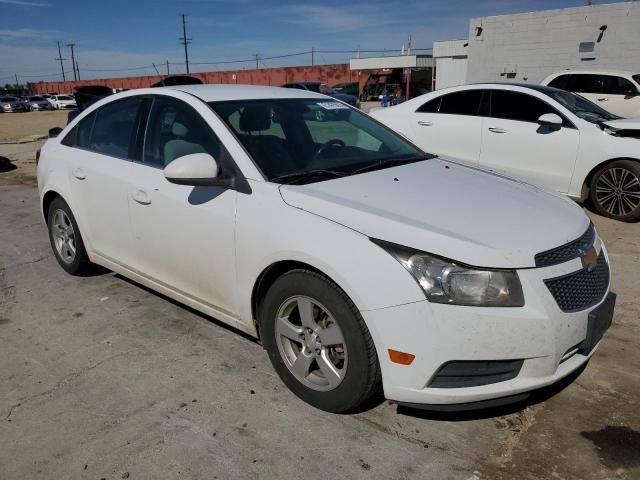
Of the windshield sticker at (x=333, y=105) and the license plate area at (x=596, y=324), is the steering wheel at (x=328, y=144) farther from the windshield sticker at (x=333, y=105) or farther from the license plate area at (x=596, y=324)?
the license plate area at (x=596, y=324)

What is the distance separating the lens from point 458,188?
296 cm

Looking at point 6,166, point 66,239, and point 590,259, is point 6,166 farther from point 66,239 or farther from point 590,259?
point 590,259

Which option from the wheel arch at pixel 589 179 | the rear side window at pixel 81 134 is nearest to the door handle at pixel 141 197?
A: the rear side window at pixel 81 134

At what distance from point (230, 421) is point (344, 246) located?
108 cm

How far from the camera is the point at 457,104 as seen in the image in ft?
24.3

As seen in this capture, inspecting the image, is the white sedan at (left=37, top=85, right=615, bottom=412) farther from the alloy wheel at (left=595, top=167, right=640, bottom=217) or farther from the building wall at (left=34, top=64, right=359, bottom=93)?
the building wall at (left=34, top=64, right=359, bottom=93)

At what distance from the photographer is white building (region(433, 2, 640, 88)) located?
62.7 ft

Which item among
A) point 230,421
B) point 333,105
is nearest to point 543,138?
point 333,105

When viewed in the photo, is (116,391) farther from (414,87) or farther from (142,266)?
(414,87)

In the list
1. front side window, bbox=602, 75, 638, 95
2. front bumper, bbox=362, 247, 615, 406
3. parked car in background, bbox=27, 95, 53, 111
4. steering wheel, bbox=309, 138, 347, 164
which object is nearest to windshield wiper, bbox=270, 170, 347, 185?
steering wheel, bbox=309, 138, 347, 164

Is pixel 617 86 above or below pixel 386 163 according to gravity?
above

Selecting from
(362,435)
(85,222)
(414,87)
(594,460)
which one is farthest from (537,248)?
(414,87)

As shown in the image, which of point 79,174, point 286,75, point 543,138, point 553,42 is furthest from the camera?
point 286,75

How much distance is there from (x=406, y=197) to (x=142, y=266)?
6.33 feet
